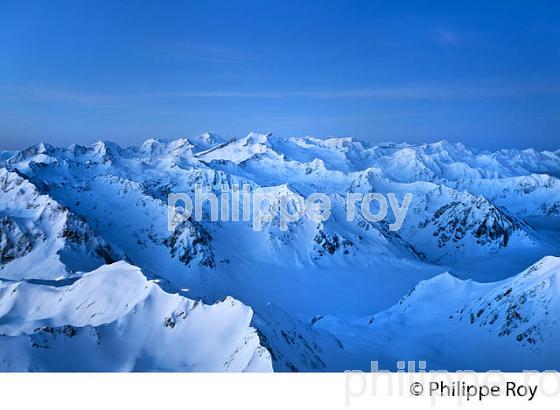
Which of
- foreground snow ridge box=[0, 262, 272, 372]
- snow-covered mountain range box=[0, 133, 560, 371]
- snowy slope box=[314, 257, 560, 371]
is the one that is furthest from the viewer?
snowy slope box=[314, 257, 560, 371]

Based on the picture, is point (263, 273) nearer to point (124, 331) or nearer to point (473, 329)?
point (473, 329)

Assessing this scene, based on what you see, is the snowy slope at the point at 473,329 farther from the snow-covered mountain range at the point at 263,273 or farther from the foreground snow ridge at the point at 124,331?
the foreground snow ridge at the point at 124,331

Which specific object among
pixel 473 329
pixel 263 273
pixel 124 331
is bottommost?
pixel 263 273

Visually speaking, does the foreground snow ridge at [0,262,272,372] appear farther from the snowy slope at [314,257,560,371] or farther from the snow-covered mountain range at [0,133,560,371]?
the snowy slope at [314,257,560,371]

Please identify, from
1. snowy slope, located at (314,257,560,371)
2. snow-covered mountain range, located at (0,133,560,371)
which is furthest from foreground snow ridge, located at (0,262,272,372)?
snowy slope, located at (314,257,560,371)

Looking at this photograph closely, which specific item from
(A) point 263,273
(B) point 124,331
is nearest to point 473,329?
(B) point 124,331

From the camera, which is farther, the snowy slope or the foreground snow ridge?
the snowy slope
